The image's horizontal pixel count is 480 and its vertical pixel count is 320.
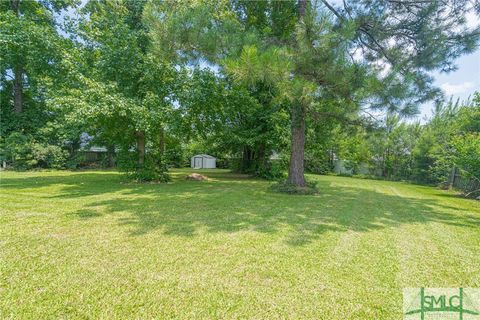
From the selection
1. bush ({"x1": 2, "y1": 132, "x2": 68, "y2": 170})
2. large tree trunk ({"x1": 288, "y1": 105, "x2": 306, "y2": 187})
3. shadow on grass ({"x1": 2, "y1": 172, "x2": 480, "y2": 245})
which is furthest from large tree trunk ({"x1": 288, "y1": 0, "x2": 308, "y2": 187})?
bush ({"x1": 2, "y1": 132, "x2": 68, "y2": 170})

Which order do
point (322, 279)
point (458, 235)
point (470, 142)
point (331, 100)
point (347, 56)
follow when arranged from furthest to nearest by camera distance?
point (470, 142)
point (331, 100)
point (347, 56)
point (458, 235)
point (322, 279)

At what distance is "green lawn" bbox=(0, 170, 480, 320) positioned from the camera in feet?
6.84

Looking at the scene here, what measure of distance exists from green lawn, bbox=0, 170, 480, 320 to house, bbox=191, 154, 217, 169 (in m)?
21.7

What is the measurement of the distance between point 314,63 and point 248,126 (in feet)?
23.9

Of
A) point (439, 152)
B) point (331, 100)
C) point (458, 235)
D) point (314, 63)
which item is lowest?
point (458, 235)

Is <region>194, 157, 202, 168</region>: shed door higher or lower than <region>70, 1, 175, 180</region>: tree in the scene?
lower

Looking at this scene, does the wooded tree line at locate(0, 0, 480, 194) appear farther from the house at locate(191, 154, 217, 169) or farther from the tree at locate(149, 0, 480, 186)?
the house at locate(191, 154, 217, 169)

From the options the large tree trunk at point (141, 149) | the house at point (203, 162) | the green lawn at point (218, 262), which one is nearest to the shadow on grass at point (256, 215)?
the green lawn at point (218, 262)

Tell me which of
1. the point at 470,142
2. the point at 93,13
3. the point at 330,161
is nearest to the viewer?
the point at 470,142

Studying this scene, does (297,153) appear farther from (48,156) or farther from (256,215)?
(48,156)

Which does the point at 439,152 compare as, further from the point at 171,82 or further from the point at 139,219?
the point at 139,219

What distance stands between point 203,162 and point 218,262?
974 inches

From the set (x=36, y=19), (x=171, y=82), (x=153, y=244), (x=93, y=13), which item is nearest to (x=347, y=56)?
(x=153, y=244)

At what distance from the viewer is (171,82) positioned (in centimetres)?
1010
